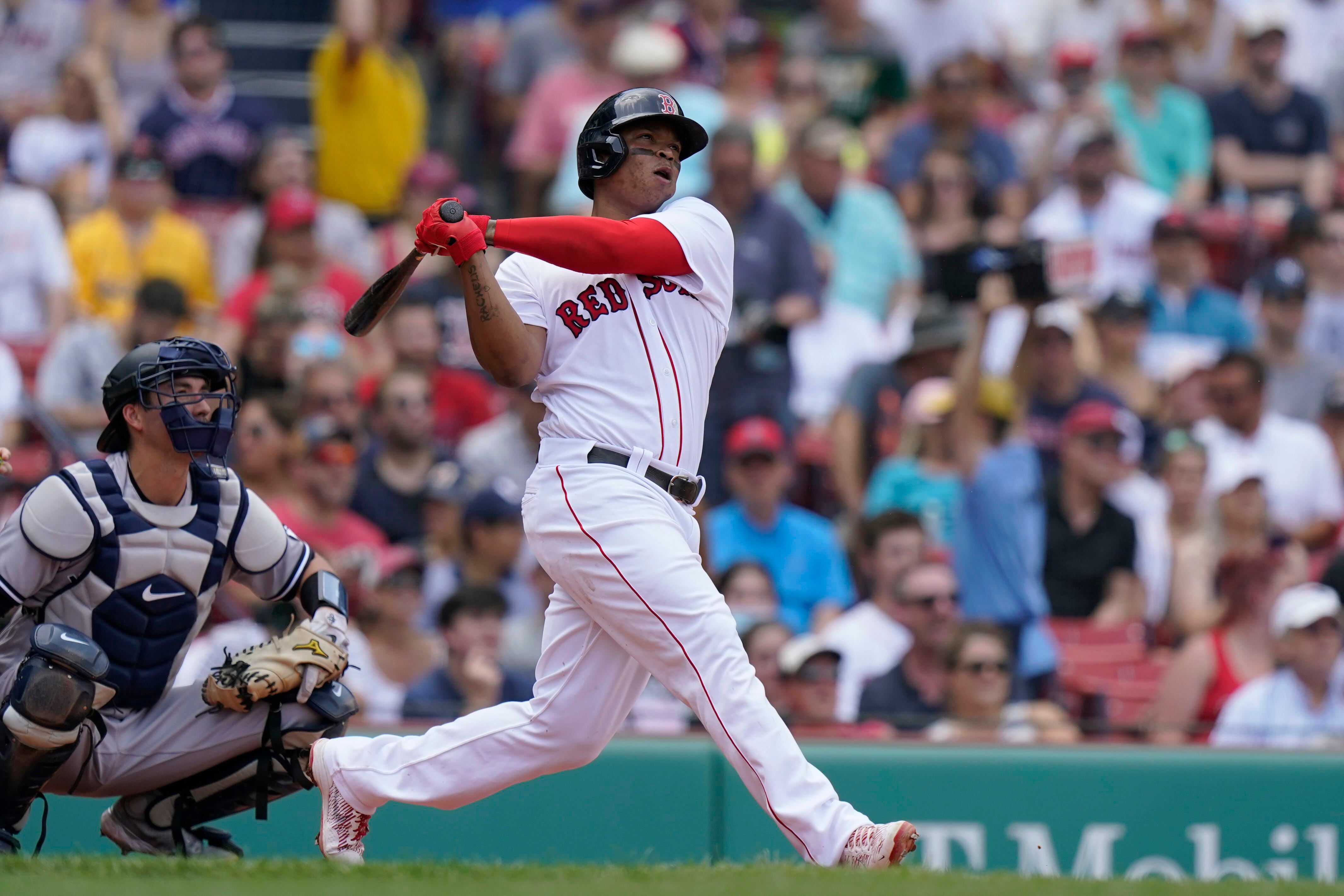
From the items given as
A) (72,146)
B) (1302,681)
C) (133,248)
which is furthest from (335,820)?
(72,146)

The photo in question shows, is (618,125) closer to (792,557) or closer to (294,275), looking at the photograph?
(792,557)

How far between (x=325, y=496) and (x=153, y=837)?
10.3 ft

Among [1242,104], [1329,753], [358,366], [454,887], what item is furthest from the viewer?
[1242,104]

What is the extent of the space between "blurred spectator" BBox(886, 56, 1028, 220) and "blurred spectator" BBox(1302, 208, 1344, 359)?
1635 mm

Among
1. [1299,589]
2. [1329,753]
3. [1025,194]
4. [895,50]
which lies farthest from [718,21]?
[1329,753]

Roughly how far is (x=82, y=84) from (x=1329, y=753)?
736cm

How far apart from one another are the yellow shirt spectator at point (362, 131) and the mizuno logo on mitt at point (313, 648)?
6.23 metres

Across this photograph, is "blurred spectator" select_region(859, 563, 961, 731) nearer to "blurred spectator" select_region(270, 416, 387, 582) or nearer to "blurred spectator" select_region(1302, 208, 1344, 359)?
"blurred spectator" select_region(270, 416, 387, 582)

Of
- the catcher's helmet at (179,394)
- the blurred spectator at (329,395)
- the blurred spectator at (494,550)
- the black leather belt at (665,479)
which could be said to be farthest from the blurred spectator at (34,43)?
the black leather belt at (665,479)

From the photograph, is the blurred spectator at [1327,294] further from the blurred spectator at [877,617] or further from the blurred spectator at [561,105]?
the blurred spectator at [561,105]

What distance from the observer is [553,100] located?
10.8 m

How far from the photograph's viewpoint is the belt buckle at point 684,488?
184 inches

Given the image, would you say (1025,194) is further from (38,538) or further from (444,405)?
(38,538)

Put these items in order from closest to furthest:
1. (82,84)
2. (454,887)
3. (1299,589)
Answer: (454,887) → (1299,589) → (82,84)
